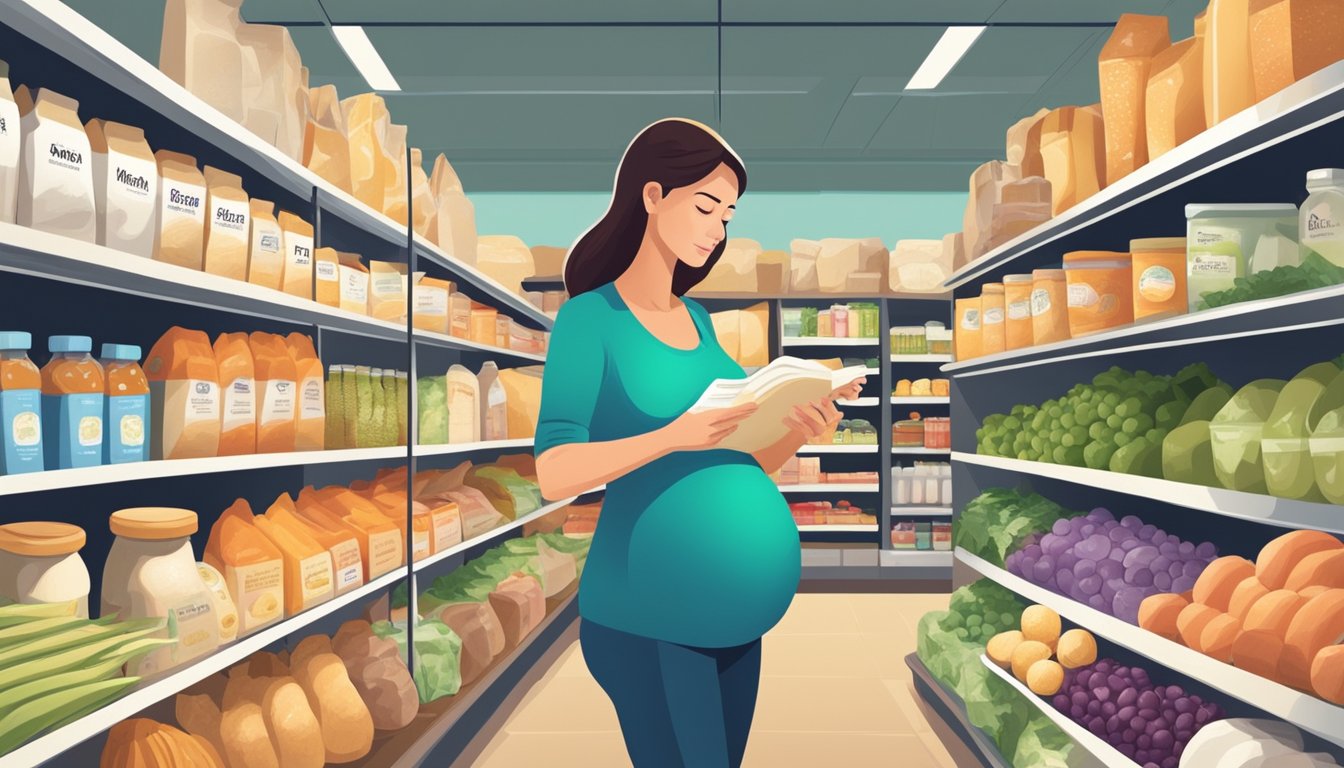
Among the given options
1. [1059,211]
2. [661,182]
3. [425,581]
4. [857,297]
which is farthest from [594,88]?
[661,182]

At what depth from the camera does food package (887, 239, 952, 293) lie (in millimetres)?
7301

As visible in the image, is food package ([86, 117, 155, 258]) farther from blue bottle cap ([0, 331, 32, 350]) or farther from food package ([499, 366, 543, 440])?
food package ([499, 366, 543, 440])

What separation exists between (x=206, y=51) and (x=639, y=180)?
150cm

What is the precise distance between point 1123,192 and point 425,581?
3.81 meters

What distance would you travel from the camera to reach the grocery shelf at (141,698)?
1500 millimetres

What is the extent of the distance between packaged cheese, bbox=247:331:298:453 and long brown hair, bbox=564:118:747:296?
1218 mm

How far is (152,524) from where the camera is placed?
1969 mm

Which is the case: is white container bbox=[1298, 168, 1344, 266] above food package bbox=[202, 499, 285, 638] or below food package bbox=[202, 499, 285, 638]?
above

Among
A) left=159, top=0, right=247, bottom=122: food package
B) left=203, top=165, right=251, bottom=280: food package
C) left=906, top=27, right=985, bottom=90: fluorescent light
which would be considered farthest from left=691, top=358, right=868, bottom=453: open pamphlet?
left=906, top=27, right=985, bottom=90: fluorescent light

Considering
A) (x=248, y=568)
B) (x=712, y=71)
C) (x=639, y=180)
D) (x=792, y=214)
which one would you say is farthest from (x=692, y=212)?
(x=792, y=214)

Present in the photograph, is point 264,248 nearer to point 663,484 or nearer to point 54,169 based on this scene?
point 54,169

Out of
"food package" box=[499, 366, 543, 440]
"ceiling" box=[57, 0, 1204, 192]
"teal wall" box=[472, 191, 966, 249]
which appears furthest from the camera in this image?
"teal wall" box=[472, 191, 966, 249]

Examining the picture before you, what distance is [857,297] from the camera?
24.2 feet

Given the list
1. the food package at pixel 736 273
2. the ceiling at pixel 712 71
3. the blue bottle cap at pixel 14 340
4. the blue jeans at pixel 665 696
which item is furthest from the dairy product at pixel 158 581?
the food package at pixel 736 273
